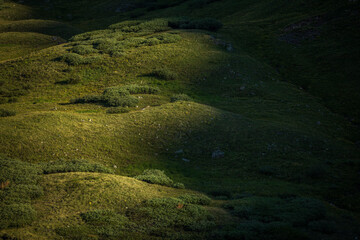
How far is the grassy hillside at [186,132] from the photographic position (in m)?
10.3

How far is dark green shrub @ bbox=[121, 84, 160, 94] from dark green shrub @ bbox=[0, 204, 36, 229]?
15.6m

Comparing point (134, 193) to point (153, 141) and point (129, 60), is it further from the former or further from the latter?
point (129, 60)

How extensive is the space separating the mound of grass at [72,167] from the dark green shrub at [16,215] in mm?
3385

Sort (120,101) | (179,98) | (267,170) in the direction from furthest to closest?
(179,98), (120,101), (267,170)

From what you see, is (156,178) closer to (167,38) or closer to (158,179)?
(158,179)

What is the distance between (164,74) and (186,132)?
10.6 m

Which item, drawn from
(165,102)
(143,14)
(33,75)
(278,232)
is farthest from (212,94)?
(143,14)

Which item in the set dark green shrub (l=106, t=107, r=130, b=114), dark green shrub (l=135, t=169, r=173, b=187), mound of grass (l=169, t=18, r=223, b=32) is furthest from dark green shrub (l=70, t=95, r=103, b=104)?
mound of grass (l=169, t=18, r=223, b=32)

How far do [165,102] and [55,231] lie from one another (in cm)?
1533

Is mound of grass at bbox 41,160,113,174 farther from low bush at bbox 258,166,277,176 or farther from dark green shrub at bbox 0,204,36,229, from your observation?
low bush at bbox 258,166,277,176

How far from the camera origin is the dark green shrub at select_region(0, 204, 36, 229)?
8.99 metres

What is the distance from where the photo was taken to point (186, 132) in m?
18.9

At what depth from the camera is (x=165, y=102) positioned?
916 inches

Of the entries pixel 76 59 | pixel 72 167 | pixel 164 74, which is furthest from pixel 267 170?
pixel 76 59
